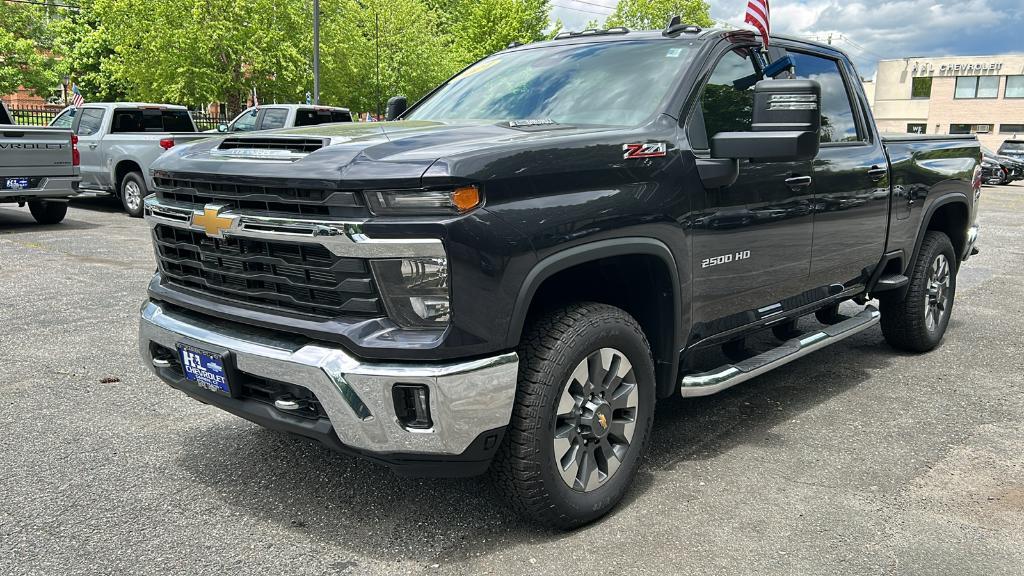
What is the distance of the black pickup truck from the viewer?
274 cm

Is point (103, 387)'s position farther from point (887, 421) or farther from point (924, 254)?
point (924, 254)

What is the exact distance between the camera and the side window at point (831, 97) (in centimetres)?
479

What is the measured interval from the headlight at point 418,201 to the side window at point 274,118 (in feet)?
43.5

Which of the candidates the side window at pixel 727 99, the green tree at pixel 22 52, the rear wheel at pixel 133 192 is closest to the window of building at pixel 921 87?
the green tree at pixel 22 52

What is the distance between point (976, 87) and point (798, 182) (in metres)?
67.7

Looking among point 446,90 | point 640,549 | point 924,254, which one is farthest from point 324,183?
point 924,254

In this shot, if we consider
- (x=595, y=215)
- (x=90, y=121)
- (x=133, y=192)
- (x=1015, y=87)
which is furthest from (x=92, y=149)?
(x=1015, y=87)

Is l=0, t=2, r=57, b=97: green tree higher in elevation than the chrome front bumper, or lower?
higher

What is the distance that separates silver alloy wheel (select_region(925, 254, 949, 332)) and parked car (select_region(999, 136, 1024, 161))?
29345 mm

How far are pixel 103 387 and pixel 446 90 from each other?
2589mm

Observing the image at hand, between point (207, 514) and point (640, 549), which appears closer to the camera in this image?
point (640, 549)

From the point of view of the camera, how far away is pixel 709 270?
3719mm

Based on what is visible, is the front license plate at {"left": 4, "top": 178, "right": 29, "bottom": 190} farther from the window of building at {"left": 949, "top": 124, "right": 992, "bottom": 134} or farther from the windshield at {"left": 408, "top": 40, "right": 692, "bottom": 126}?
the window of building at {"left": 949, "top": 124, "right": 992, "bottom": 134}

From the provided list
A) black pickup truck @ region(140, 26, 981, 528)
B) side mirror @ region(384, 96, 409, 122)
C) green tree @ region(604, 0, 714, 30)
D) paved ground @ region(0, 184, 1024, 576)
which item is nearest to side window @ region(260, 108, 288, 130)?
paved ground @ region(0, 184, 1024, 576)
